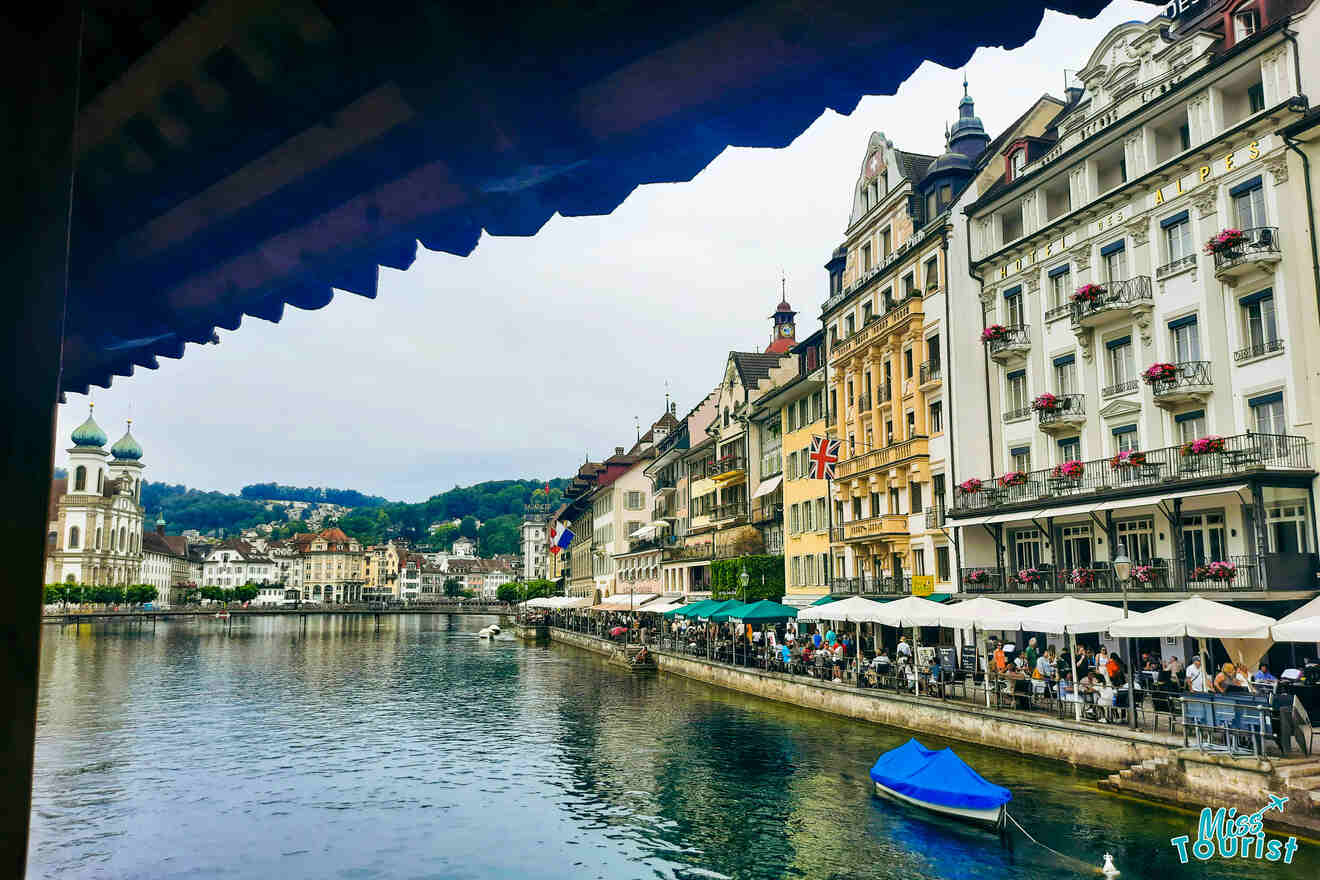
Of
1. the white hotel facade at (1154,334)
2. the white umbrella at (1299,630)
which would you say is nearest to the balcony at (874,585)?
the white hotel facade at (1154,334)

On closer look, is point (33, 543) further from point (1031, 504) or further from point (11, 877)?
point (1031, 504)

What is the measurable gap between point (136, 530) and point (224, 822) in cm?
17544

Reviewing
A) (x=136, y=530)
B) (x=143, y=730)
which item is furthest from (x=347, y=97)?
(x=136, y=530)

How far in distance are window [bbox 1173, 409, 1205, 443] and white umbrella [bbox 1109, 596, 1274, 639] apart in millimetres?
9121

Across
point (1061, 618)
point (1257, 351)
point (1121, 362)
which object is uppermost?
point (1121, 362)

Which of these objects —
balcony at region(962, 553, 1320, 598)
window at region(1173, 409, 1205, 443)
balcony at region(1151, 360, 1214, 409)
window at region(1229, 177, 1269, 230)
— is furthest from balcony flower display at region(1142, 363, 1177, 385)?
balcony at region(962, 553, 1320, 598)

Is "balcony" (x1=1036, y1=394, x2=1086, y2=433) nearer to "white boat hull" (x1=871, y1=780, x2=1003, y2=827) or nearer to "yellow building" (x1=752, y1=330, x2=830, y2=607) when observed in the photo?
"yellow building" (x1=752, y1=330, x2=830, y2=607)

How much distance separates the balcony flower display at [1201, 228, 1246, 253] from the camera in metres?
27.9

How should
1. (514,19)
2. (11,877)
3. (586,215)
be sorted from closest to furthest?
(11,877) < (514,19) < (586,215)

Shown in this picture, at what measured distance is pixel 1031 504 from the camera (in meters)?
35.7

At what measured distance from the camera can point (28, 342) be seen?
6.06ft

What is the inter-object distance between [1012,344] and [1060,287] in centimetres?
273

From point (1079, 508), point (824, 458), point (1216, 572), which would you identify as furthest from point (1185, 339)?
point (824, 458)

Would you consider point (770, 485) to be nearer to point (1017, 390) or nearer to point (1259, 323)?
point (1017, 390)
